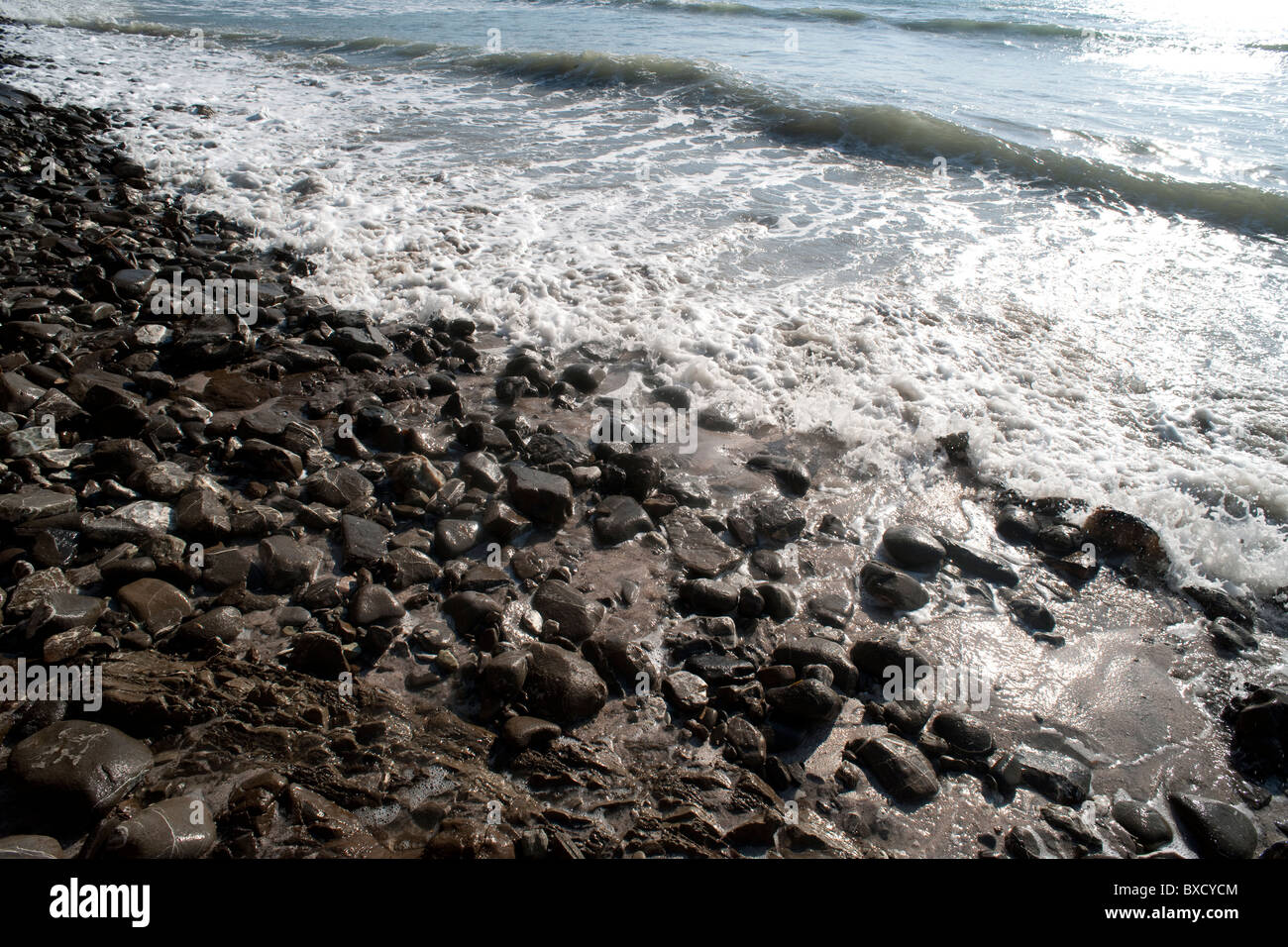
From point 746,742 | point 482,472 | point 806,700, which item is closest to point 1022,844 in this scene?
point 806,700

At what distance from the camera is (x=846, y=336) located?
20.8ft

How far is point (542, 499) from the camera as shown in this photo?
13.6 ft

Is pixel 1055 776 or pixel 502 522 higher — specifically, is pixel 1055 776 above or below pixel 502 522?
below

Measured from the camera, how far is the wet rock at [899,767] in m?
2.88

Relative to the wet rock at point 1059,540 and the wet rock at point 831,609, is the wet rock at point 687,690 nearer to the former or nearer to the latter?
the wet rock at point 831,609

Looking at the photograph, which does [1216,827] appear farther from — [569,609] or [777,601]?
[569,609]

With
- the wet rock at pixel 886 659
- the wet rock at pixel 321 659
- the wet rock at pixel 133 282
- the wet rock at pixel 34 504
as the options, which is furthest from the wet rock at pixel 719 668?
the wet rock at pixel 133 282

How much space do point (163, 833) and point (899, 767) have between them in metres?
2.64

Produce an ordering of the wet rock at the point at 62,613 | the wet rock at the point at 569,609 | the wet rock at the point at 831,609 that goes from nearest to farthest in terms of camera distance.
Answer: the wet rock at the point at 62,613 → the wet rock at the point at 569,609 → the wet rock at the point at 831,609

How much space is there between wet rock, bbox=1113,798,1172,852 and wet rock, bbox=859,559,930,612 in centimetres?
122

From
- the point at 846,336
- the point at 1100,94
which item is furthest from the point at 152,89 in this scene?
the point at 1100,94

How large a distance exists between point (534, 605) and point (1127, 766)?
2.78 metres

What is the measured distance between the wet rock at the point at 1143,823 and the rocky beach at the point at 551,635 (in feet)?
0.05

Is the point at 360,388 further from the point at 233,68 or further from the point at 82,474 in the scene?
the point at 233,68
